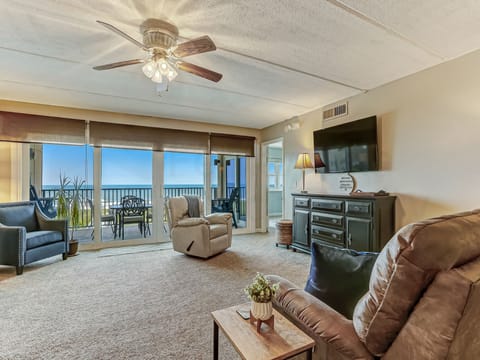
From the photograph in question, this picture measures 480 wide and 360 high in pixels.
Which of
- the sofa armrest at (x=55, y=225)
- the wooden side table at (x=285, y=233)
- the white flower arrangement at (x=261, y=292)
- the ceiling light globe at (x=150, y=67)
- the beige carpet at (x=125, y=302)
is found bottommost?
the beige carpet at (x=125, y=302)

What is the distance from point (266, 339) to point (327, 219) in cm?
287

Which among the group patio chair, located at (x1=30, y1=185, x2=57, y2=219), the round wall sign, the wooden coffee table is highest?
the round wall sign

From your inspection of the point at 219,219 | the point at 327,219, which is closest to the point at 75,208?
the point at 219,219

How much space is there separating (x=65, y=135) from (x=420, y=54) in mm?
5265

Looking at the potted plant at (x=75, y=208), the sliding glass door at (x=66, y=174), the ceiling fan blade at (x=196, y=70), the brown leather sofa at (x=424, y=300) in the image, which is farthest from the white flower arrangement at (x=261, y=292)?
the sliding glass door at (x=66, y=174)

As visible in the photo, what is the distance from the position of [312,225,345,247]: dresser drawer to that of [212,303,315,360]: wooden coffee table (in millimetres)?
2526

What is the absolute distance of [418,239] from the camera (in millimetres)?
851

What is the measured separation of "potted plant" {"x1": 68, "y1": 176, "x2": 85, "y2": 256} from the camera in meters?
4.09

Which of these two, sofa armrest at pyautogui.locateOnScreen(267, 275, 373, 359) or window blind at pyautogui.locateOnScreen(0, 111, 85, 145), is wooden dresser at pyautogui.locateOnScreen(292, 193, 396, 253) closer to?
sofa armrest at pyautogui.locateOnScreen(267, 275, 373, 359)

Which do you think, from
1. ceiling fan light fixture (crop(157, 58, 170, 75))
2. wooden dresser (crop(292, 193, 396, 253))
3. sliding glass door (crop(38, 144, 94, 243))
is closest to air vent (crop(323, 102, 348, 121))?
wooden dresser (crop(292, 193, 396, 253))

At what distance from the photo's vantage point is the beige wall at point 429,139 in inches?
104

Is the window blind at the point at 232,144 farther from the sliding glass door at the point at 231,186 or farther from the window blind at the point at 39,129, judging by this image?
the window blind at the point at 39,129

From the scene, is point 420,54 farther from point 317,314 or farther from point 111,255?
point 111,255

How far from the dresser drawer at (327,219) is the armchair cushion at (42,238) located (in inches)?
155
